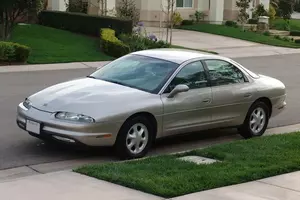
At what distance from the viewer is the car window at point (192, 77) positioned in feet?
30.0

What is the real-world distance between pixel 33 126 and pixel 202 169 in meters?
2.39

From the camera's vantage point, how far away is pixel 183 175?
7.00m

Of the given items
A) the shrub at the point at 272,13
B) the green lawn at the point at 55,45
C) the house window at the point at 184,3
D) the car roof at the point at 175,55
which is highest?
the house window at the point at 184,3

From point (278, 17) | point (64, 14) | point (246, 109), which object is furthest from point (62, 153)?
point (278, 17)

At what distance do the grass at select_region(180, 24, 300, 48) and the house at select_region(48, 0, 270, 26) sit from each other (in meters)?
1.84

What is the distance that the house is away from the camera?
110 feet

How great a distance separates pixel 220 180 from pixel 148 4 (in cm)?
2991

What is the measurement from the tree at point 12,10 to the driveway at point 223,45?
795cm

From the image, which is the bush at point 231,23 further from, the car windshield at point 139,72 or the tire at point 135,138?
the tire at point 135,138

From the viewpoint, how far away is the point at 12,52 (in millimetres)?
19172

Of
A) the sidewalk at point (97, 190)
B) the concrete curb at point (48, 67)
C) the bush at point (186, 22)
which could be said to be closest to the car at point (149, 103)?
the sidewalk at point (97, 190)

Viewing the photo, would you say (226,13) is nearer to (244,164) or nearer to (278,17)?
(278,17)

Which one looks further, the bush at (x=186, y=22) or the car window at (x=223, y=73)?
the bush at (x=186, y=22)

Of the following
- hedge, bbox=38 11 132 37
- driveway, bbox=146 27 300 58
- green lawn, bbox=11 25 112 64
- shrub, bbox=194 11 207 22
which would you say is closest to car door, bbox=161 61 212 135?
green lawn, bbox=11 25 112 64
